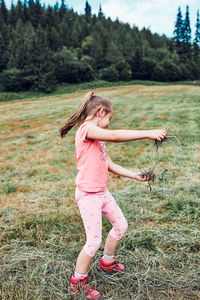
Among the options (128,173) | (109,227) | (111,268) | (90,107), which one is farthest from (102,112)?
(109,227)

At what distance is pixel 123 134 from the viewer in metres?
1.79

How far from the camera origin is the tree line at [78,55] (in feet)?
118

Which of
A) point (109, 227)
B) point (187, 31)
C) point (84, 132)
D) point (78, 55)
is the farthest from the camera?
point (187, 31)

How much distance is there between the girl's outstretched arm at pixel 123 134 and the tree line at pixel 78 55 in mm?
33127

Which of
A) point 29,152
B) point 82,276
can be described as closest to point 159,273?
point 82,276

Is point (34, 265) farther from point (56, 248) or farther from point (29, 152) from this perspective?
point (29, 152)

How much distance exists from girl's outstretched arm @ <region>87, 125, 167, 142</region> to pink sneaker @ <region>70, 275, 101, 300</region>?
3.79 ft

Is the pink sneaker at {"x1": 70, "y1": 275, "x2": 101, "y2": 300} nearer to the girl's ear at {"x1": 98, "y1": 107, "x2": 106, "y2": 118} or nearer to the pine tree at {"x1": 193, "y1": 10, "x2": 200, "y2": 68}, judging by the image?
the girl's ear at {"x1": 98, "y1": 107, "x2": 106, "y2": 118}

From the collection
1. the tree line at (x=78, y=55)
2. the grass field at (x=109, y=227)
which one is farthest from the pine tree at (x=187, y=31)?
the grass field at (x=109, y=227)

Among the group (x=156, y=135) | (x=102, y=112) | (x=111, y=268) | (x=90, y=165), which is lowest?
(x=111, y=268)

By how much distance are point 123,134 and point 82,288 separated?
1278mm

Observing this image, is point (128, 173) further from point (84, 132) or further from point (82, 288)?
point (82, 288)

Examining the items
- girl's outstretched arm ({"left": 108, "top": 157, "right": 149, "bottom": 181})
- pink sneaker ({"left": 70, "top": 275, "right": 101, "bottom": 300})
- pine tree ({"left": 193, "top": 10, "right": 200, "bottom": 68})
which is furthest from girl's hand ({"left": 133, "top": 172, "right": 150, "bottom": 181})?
pine tree ({"left": 193, "top": 10, "right": 200, "bottom": 68})

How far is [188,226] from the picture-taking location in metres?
2.92
